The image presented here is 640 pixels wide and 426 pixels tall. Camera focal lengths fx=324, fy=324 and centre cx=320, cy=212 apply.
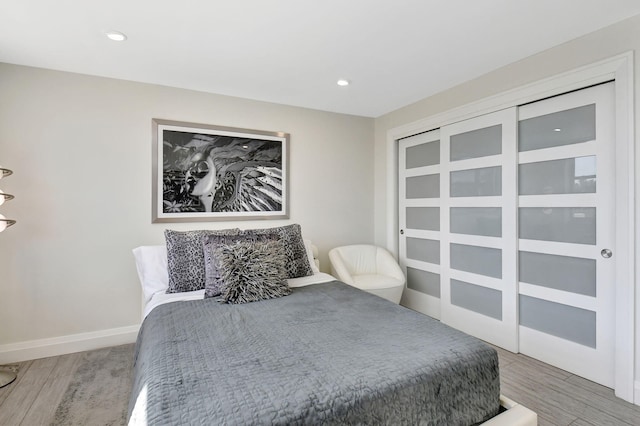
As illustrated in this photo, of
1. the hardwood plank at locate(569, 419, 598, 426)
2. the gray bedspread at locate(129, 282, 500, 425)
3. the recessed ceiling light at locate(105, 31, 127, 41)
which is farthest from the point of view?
the recessed ceiling light at locate(105, 31, 127, 41)

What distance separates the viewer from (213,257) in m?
2.38

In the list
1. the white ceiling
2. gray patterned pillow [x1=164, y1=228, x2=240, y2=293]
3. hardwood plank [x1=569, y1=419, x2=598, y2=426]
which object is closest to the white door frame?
the white ceiling

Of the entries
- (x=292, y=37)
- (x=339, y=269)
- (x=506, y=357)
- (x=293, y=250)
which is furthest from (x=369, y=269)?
(x=292, y=37)

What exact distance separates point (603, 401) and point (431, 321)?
1.30 metres

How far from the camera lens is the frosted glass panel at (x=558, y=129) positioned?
2.28 m

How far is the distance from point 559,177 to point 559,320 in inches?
42.6

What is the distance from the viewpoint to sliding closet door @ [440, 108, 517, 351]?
9.02 feet

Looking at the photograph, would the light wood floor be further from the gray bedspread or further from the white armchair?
the white armchair

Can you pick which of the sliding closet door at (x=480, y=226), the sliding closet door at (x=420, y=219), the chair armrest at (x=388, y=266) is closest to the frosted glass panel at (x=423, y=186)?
the sliding closet door at (x=420, y=219)

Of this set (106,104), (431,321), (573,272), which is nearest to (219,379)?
(431,321)

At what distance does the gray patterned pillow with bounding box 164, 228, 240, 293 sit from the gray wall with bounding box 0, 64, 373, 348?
63 cm

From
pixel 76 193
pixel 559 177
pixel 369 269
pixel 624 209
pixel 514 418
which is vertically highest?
pixel 559 177

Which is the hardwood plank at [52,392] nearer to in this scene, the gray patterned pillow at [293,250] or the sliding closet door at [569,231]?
the gray patterned pillow at [293,250]

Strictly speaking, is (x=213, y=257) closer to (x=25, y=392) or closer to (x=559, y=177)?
(x=25, y=392)
